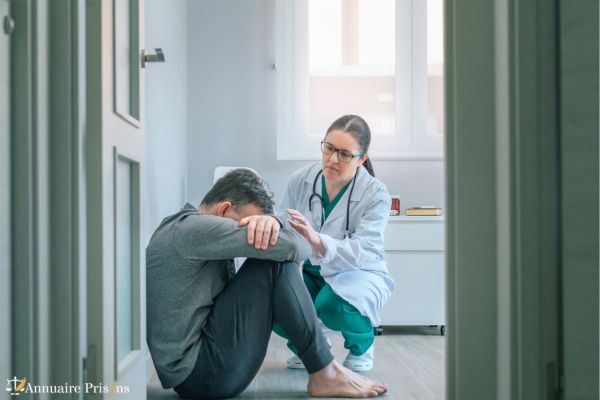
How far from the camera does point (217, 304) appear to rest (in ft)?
6.13

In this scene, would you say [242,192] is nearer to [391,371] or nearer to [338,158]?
[338,158]

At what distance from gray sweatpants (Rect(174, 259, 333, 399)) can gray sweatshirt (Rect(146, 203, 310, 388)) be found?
3 centimetres

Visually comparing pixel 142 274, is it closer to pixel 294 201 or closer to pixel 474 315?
pixel 474 315

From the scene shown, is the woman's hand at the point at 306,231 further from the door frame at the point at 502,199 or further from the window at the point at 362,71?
the window at the point at 362,71

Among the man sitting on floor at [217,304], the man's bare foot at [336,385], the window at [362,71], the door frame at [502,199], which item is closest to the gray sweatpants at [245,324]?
the man sitting on floor at [217,304]

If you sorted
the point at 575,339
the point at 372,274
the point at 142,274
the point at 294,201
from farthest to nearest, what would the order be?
the point at 294,201 → the point at 372,274 → the point at 142,274 → the point at 575,339

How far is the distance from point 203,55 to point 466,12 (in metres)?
2.53

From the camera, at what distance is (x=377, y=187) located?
2670 mm

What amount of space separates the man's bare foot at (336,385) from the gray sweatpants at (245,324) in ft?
0.37

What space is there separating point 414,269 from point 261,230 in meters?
1.57

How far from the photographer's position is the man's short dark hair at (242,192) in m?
1.95

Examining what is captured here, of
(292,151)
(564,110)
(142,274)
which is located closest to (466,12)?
(564,110)

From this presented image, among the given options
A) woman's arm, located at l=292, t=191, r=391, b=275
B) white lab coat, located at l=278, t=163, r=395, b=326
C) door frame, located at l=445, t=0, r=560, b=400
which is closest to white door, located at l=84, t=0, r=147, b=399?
door frame, located at l=445, t=0, r=560, b=400

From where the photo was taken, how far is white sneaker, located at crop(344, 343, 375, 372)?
236 centimetres
